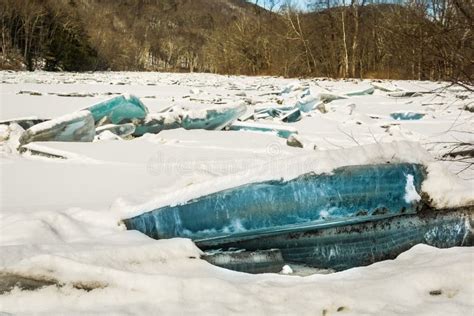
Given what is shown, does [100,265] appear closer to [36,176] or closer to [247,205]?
[247,205]

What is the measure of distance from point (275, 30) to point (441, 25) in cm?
2106

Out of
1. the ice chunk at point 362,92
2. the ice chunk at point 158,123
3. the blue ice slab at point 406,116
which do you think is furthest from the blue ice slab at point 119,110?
the ice chunk at point 362,92

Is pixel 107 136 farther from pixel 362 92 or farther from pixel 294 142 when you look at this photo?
pixel 362 92

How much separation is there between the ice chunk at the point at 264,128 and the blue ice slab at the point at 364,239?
251 centimetres

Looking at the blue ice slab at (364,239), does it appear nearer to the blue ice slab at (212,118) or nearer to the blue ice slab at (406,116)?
the blue ice slab at (212,118)

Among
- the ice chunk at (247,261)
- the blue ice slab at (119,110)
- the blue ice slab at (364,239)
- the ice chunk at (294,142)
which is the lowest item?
the ice chunk at (247,261)

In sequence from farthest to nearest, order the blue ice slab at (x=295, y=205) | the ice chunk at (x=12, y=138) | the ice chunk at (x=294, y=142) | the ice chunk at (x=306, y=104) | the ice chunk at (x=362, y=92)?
the ice chunk at (x=362, y=92) → the ice chunk at (x=306, y=104) → the ice chunk at (x=294, y=142) → the ice chunk at (x=12, y=138) → the blue ice slab at (x=295, y=205)

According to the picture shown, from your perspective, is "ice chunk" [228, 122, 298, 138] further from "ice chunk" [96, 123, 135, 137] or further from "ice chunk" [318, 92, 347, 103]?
"ice chunk" [318, 92, 347, 103]

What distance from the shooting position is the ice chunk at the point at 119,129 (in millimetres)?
3615

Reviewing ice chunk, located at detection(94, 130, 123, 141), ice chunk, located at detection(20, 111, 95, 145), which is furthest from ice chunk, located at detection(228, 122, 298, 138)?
ice chunk, located at detection(20, 111, 95, 145)

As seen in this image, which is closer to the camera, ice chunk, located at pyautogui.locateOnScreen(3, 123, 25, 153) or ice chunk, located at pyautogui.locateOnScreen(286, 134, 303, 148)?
ice chunk, located at pyautogui.locateOnScreen(3, 123, 25, 153)

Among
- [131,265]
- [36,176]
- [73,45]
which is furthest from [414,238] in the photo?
[73,45]

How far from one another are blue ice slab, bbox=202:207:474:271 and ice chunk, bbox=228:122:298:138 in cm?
251

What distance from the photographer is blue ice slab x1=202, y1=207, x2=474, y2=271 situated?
1.31 meters
